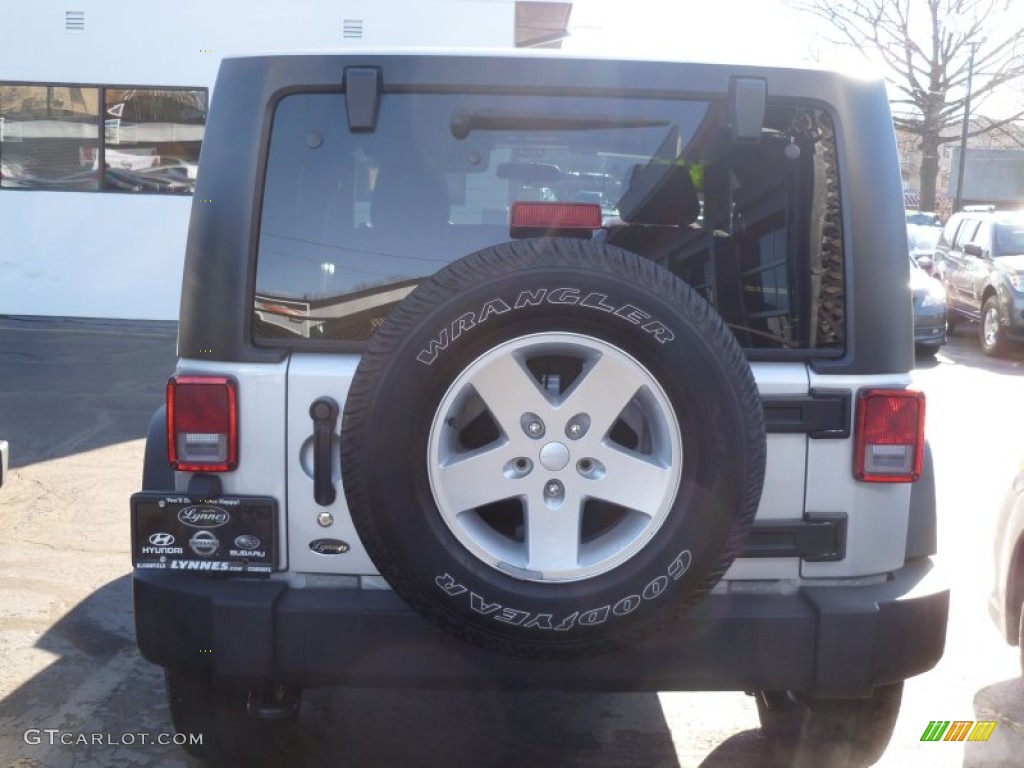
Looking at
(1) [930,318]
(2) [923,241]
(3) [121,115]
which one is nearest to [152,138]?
(3) [121,115]

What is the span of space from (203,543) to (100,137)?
1228 cm

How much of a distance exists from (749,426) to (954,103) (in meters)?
44.9

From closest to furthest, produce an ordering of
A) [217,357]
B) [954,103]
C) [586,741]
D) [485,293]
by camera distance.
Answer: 1. [485,293]
2. [217,357]
3. [586,741]
4. [954,103]

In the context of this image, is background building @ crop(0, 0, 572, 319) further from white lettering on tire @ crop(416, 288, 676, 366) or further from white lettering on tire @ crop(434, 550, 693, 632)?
white lettering on tire @ crop(434, 550, 693, 632)

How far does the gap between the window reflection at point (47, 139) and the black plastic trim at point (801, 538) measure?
12.7 metres

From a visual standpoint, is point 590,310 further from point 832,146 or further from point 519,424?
point 832,146

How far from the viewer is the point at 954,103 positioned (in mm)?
43906

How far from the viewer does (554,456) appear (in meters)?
2.84

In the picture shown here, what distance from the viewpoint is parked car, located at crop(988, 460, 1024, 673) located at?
4.46 m

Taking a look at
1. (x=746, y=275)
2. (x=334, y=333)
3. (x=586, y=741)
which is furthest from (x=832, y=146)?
(x=586, y=741)

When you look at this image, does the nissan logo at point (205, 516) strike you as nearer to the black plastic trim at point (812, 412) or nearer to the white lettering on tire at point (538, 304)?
the white lettering on tire at point (538, 304)

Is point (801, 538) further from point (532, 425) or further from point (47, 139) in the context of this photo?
point (47, 139)

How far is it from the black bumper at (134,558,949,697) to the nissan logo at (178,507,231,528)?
0.14 meters

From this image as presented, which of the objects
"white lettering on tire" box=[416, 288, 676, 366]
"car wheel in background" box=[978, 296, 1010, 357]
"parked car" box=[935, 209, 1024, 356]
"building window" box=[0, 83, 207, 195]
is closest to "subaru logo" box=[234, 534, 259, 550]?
"white lettering on tire" box=[416, 288, 676, 366]
